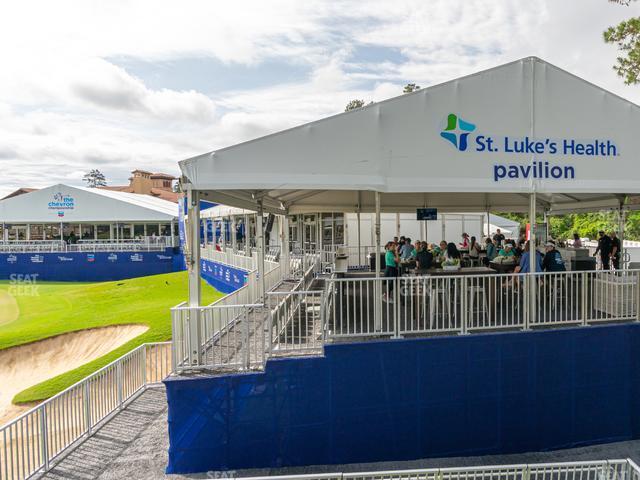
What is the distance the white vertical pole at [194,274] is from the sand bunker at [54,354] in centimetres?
1020

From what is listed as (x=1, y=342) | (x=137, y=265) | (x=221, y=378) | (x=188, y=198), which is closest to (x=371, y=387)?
(x=221, y=378)

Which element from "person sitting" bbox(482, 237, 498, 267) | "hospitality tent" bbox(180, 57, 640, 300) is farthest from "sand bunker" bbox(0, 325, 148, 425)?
"person sitting" bbox(482, 237, 498, 267)

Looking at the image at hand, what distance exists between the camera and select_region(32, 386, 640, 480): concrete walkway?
696cm

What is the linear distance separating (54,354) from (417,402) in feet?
48.6

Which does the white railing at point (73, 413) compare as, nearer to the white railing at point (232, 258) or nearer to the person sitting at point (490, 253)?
the white railing at point (232, 258)

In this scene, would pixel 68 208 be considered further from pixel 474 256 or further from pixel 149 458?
pixel 149 458

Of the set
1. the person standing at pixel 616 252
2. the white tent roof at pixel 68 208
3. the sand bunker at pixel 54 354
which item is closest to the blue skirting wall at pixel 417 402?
the person standing at pixel 616 252

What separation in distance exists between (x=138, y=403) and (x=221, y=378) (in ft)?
15.2

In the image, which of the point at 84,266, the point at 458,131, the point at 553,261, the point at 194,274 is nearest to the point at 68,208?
the point at 84,266

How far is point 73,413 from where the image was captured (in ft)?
28.5

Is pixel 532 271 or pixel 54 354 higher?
pixel 532 271

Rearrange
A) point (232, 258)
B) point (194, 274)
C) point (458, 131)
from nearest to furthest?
1. point (194, 274)
2. point (458, 131)
3. point (232, 258)

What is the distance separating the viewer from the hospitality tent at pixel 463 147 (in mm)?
7375

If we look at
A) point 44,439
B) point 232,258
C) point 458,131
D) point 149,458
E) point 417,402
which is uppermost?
point 458,131
